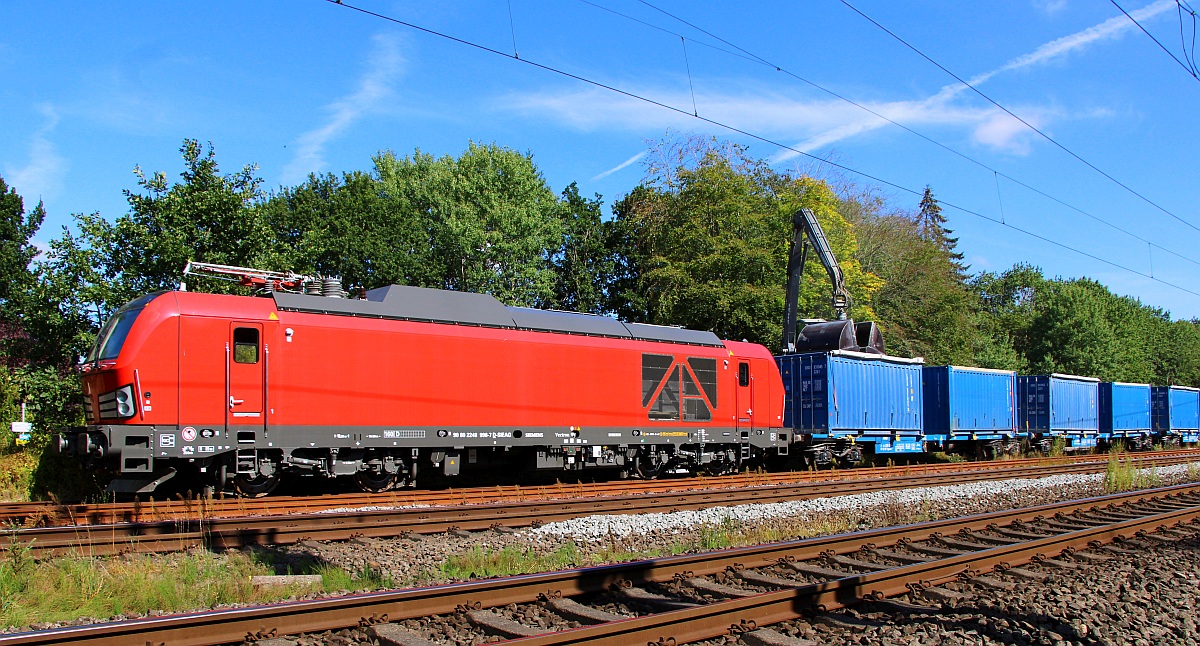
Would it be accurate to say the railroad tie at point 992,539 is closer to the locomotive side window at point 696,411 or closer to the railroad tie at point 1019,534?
the railroad tie at point 1019,534

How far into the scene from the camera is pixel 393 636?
19.5 feet

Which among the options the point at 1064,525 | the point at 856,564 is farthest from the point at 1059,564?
the point at 1064,525

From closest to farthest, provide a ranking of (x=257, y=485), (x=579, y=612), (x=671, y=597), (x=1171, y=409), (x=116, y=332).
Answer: (x=579, y=612) < (x=671, y=597) < (x=116, y=332) < (x=257, y=485) < (x=1171, y=409)

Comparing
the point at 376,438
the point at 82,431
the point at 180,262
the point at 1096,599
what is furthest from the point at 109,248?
the point at 1096,599

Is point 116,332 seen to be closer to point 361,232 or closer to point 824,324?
point 824,324

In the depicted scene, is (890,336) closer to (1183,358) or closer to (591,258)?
(591,258)

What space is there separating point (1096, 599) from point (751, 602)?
3286mm

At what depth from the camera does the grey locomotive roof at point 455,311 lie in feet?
48.5

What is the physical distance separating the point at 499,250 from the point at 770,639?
34.2m

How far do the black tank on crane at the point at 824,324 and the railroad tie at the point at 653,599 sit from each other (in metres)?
18.8

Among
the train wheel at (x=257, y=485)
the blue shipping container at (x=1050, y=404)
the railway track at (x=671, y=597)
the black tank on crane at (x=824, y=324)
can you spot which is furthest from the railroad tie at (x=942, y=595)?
the blue shipping container at (x=1050, y=404)

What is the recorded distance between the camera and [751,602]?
655 centimetres

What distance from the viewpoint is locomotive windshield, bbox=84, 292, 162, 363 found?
512 inches

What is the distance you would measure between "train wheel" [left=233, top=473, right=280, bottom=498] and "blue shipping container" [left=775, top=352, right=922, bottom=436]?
563 inches
